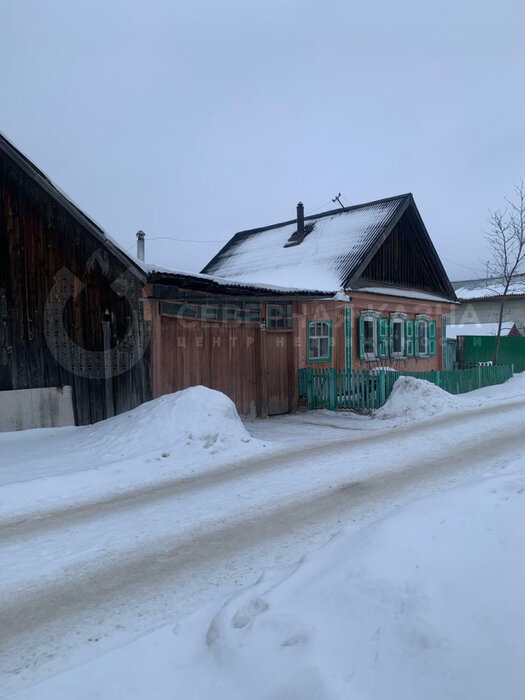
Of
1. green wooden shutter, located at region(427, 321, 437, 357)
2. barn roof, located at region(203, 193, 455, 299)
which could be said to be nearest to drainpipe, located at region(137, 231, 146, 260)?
barn roof, located at region(203, 193, 455, 299)

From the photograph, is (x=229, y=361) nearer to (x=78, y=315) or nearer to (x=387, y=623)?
(x=78, y=315)

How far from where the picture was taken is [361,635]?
2596 millimetres

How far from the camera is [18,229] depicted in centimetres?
934

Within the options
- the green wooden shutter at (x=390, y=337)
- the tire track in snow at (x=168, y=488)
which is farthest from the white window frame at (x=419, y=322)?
the tire track in snow at (x=168, y=488)

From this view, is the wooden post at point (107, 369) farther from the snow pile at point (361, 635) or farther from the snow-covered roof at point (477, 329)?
the snow-covered roof at point (477, 329)

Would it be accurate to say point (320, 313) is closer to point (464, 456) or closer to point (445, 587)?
point (464, 456)

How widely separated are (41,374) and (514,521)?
8.35 m

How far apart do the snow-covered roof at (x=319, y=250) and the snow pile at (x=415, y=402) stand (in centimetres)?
451

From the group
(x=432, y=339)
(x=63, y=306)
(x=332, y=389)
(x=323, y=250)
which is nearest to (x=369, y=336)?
A: (x=323, y=250)

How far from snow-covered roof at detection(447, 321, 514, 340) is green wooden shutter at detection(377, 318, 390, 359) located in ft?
56.0

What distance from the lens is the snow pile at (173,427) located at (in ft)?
25.9

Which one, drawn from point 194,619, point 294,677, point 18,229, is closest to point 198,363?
point 18,229

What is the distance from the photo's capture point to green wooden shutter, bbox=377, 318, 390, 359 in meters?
17.6

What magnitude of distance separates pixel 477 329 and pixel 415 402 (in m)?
26.8
